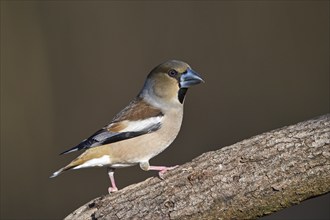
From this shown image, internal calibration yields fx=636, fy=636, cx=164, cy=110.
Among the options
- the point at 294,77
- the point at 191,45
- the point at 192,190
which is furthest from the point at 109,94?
the point at 192,190

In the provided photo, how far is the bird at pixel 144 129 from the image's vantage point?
12.5ft

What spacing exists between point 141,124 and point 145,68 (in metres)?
2.48

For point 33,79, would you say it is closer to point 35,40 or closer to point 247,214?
point 35,40

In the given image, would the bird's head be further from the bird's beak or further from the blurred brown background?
the blurred brown background

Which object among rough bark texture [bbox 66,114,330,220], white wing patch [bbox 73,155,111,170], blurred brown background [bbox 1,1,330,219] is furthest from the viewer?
blurred brown background [bbox 1,1,330,219]

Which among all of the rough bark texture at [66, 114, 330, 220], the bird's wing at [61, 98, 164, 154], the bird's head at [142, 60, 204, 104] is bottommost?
the rough bark texture at [66, 114, 330, 220]

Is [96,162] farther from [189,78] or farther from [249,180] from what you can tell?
[249,180]

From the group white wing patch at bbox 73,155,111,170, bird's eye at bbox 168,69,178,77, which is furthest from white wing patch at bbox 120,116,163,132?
bird's eye at bbox 168,69,178,77

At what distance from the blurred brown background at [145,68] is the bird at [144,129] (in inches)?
84.0

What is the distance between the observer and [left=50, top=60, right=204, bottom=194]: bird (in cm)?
→ 381

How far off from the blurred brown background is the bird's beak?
2.17 meters

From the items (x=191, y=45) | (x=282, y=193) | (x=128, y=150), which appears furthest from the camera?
(x=191, y=45)

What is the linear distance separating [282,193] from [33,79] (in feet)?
12.4

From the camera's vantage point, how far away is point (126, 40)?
6.39m
